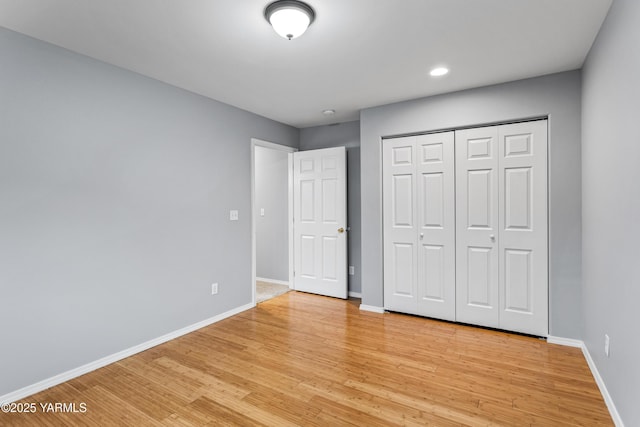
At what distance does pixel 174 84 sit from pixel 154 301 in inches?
80.4

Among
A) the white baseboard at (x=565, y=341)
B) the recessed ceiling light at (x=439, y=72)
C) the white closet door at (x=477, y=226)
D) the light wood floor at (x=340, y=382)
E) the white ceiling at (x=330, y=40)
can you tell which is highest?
the recessed ceiling light at (x=439, y=72)

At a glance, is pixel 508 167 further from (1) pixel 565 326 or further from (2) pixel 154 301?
(2) pixel 154 301

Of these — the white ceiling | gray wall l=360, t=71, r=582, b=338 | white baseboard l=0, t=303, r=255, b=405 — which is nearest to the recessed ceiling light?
the white ceiling

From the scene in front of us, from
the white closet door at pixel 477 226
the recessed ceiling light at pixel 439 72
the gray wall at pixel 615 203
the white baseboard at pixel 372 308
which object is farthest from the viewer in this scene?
the white baseboard at pixel 372 308

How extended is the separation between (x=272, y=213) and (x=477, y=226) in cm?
303

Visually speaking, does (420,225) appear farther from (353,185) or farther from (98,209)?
(98,209)

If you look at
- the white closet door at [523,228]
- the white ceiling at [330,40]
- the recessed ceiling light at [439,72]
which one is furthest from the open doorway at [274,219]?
the white closet door at [523,228]

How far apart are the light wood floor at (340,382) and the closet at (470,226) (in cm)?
31

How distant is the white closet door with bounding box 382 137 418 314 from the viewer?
3.64 meters

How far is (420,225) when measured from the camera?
3594 millimetres

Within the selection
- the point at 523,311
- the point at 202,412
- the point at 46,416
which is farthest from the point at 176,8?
the point at 523,311

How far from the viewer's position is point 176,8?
1938 mm

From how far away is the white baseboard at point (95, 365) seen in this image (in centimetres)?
216

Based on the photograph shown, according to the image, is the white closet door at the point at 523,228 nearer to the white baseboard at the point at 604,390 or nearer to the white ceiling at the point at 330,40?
the white baseboard at the point at 604,390
